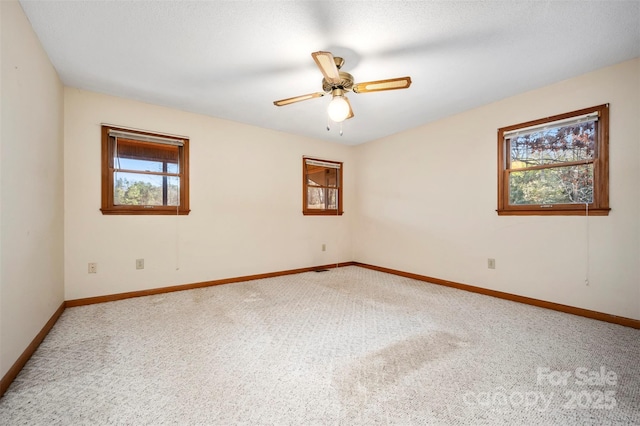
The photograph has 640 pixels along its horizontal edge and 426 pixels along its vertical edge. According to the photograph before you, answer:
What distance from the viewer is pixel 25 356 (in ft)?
5.75

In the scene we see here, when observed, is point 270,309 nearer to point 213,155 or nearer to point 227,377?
point 227,377

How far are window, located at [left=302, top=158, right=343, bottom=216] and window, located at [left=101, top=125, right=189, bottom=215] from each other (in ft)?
6.22

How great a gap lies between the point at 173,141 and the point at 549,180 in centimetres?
438

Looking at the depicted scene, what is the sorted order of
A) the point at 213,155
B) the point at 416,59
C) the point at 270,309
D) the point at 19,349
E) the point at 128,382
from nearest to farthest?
the point at 128,382, the point at 19,349, the point at 416,59, the point at 270,309, the point at 213,155

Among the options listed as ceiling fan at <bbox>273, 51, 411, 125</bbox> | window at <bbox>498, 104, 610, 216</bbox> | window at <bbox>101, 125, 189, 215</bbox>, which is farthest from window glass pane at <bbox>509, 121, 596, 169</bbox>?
window at <bbox>101, 125, 189, 215</bbox>

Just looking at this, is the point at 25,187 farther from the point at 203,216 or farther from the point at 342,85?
the point at 342,85

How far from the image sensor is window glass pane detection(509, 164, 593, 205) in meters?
2.65

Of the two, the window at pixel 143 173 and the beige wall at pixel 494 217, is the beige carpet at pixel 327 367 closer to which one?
the beige wall at pixel 494 217

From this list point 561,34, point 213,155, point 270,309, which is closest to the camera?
point 561,34

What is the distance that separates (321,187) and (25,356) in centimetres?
397

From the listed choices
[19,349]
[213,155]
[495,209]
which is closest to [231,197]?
[213,155]

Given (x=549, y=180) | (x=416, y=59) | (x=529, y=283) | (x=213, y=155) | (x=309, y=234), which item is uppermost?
(x=416, y=59)

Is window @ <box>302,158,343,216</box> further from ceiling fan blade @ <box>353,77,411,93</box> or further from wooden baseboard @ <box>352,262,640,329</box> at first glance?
ceiling fan blade @ <box>353,77,411,93</box>

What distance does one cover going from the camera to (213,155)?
Result: 374 cm
